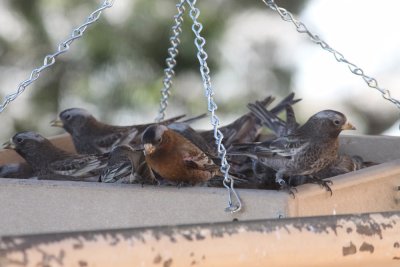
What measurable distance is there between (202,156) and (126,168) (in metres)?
0.27

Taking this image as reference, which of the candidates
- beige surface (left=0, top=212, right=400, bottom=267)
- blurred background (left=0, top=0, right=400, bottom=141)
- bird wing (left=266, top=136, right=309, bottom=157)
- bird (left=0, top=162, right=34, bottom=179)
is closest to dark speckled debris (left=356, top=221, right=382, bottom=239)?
beige surface (left=0, top=212, right=400, bottom=267)

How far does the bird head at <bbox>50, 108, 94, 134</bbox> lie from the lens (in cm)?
429

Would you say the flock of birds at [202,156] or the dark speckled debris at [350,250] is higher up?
the flock of birds at [202,156]

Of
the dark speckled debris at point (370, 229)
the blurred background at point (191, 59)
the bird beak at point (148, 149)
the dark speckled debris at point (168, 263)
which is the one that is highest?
the blurred background at point (191, 59)

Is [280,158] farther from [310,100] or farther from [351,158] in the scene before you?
[310,100]

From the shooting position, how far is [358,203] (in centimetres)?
286

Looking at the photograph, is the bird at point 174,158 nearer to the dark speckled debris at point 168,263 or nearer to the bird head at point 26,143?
the bird head at point 26,143

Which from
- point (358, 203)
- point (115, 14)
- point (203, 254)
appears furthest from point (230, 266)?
point (115, 14)

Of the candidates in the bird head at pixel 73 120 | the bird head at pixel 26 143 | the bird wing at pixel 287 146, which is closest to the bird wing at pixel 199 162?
the bird wing at pixel 287 146

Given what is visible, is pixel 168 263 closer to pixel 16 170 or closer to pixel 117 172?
pixel 117 172

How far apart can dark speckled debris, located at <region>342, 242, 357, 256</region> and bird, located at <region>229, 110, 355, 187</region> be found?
1.37 metres

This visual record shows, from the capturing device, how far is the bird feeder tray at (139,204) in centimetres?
249

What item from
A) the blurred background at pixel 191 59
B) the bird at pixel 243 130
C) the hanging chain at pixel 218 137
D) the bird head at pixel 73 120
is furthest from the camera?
the blurred background at pixel 191 59

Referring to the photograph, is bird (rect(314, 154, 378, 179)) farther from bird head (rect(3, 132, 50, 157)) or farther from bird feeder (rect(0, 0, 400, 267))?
bird head (rect(3, 132, 50, 157))
